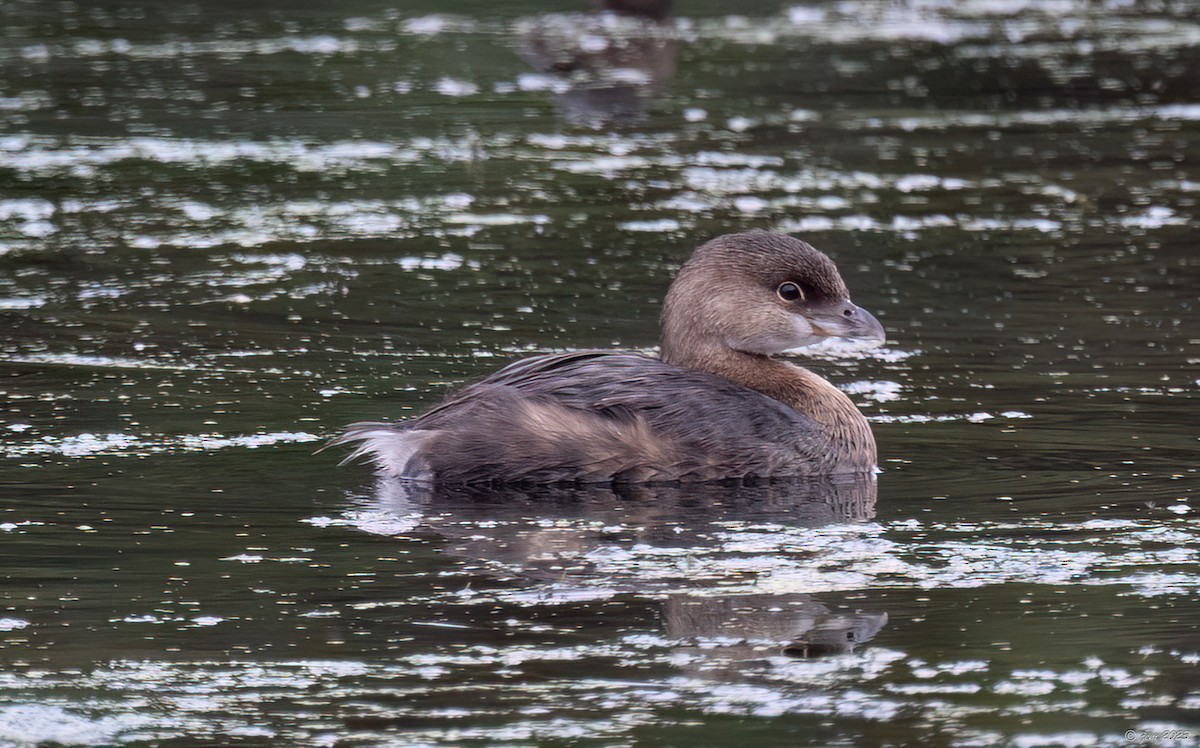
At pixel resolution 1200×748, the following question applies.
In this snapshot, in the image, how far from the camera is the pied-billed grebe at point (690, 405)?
25.9 feet

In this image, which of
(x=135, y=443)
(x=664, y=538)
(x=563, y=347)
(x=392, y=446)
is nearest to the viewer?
(x=664, y=538)

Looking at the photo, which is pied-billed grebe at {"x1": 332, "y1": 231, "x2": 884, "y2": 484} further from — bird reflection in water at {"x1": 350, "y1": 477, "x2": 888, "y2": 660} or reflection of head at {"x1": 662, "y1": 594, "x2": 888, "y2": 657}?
reflection of head at {"x1": 662, "y1": 594, "x2": 888, "y2": 657}

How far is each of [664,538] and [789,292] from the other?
74.0 inches

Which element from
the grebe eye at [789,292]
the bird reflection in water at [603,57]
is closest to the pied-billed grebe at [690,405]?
the grebe eye at [789,292]

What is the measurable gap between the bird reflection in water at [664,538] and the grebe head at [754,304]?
742 mm

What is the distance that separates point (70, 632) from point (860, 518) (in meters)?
2.85

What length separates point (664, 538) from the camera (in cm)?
709

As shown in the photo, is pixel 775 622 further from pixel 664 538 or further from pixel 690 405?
pixel 690 405

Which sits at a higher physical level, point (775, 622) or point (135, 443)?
point (135, 443)

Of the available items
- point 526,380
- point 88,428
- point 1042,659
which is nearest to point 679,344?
point 526,380

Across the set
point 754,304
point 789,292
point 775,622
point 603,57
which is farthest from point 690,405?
point 603,57

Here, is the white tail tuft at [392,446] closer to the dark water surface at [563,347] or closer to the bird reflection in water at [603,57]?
the dark water surface at [563,347]

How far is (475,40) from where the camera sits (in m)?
20.6

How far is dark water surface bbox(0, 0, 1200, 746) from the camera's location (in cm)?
564
